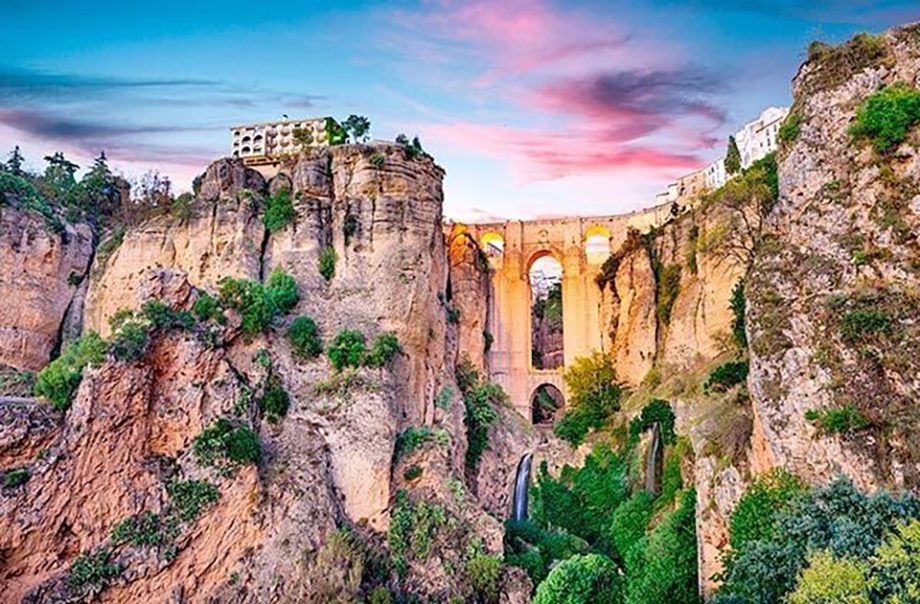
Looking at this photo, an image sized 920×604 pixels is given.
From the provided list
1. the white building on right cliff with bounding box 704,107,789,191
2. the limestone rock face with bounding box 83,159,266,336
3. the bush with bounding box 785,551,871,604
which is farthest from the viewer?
the white building on right cliff with bounding box 704,107,789,191

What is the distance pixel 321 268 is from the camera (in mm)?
32250

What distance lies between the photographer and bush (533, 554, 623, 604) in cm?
2384

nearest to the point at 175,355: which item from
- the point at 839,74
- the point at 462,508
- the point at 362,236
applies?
the point at 362,236

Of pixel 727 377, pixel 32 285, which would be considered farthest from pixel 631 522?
pixel 32 285

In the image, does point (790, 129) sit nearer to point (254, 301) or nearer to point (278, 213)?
point (254, 301)

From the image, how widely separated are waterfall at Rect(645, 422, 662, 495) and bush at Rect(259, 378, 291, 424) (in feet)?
58.1

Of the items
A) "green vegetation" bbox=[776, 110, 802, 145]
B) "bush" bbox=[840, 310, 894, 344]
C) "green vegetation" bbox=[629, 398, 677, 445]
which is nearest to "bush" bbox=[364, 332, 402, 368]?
"green vegetation" bbox=[629, 398, 677, 445]

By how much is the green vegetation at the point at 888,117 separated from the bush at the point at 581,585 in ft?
57.4

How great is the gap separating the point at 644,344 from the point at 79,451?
30823 millimetres

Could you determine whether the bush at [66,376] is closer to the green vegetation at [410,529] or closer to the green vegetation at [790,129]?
the green vegetation at [410,529]

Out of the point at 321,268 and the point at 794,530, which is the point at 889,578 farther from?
the point at 321,268

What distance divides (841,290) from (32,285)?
3559 centimetres

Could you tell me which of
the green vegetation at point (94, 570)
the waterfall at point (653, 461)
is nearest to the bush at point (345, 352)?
the green vegetation at point (94, 570)

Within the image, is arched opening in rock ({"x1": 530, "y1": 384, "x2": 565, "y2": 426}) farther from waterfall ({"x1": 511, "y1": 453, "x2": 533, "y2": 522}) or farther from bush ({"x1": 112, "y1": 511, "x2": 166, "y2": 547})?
bush ({"x1": 112, "y1": 511, "x2": 166, "y2": 547})
